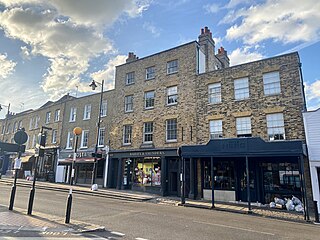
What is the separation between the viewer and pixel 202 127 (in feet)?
60.1

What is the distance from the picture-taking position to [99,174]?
23906mm

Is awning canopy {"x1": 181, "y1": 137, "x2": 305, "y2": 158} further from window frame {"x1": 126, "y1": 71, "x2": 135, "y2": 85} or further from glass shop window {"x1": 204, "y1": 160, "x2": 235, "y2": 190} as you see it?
window frame {"x1": 126, "y1": 71, "x2": 135, "y2": 85}

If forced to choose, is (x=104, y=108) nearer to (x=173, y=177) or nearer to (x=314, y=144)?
(x=173, y=177)

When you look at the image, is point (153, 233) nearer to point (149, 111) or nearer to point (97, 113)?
point (149, 111)

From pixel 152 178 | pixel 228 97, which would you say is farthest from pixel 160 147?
pixel 228 97

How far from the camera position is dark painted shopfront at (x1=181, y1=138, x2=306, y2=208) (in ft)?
45.2

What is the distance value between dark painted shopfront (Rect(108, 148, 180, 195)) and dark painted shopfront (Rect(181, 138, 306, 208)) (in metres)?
1.64

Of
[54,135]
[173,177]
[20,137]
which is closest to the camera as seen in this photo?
[20,137]

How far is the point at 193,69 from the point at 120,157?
397 inches

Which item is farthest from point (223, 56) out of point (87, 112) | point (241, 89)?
point (87, 112)

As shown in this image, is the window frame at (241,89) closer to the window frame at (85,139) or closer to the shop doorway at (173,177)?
the shop doorway at (173,177)

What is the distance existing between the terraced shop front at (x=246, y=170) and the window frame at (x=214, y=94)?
407 cm

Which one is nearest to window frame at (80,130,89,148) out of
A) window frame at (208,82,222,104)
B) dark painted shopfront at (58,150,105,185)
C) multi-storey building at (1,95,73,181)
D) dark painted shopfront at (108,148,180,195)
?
dark painted shopfront at (58,150,105,185)

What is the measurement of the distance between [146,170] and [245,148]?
9323 mm
